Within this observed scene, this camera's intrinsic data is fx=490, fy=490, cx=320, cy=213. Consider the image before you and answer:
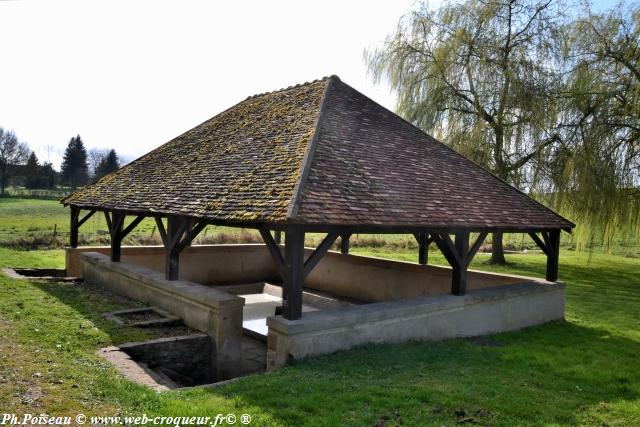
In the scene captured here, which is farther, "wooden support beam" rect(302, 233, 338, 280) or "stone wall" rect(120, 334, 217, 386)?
"stone wall" rect(120, 334, 217, 386)

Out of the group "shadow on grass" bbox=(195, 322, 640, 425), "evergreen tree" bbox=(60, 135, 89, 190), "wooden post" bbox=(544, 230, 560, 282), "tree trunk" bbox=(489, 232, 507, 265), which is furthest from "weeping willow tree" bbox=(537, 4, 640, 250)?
"evergreen tree" bbox=(60, 135, 89, 190)

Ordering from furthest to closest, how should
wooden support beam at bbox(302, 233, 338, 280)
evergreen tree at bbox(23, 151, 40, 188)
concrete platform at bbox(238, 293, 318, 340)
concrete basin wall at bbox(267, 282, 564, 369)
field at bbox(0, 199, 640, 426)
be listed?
evergreen tree at bbox(23, 151, 40, 188) < concrete platform at bbox(238, 293, 318, 340) < wooden support beam at bbox(302, 233, 338, 280) < concrete basin wall at bbox(267, 282, 564, 369) < field at bbox(0, 199, 640, 426)

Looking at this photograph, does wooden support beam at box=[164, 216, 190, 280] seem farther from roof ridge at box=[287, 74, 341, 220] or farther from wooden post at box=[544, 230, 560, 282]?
wooden post at box=[544, 230, 560, 282]

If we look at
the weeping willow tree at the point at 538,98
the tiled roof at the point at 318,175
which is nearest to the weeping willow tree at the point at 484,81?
the weeping willow tree at the point at 538,98

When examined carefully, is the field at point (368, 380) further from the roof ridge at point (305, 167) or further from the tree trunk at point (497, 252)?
the tree trunk at point (497, 252)

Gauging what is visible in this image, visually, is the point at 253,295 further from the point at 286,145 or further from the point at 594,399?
the point at 594,399

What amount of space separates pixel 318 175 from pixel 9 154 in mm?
58403

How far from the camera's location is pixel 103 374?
5273 mm

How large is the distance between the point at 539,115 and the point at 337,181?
11.0 meters

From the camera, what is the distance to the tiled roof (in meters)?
6.70

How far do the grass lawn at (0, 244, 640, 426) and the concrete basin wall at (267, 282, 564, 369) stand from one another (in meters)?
0.22

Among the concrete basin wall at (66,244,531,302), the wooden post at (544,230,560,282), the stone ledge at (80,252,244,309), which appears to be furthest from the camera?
the concrete basin wall at (66,244,531,302)

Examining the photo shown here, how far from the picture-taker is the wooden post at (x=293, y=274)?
615 cm

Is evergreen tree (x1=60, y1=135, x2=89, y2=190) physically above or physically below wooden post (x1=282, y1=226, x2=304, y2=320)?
above
